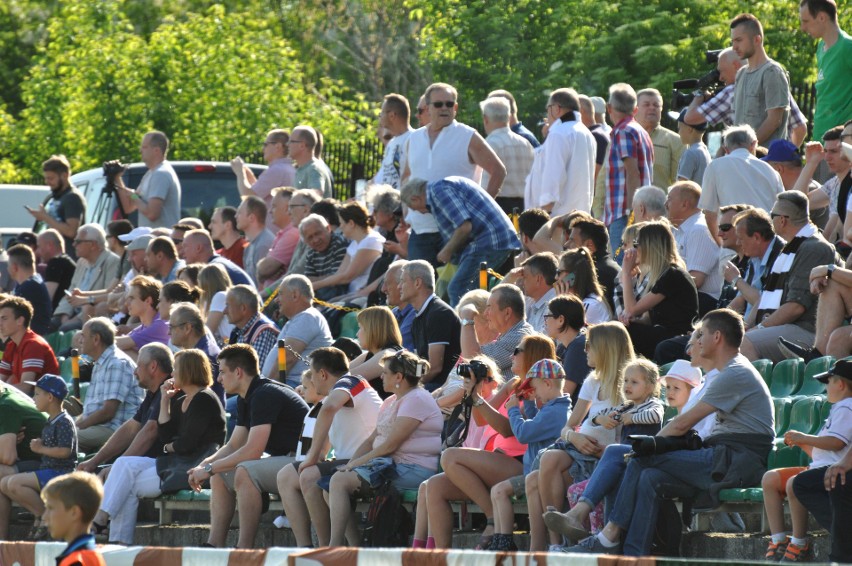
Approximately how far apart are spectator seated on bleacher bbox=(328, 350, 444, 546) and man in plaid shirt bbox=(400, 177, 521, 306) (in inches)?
104

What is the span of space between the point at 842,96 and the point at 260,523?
5.55 meters

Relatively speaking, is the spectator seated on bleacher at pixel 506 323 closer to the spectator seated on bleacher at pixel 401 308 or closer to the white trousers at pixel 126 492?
the spectator seated on bleacher at pixel 401 308

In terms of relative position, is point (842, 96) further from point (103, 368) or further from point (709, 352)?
point (103, 368)

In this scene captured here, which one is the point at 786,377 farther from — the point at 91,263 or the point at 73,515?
the point at 91,263

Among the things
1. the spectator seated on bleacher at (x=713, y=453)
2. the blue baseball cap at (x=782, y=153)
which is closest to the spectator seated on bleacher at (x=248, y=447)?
the spectator seated on bleacher at (x=713, y=453)

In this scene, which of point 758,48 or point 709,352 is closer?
point 709,352

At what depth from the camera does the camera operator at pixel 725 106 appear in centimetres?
1338

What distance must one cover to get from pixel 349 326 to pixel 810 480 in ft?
19.5

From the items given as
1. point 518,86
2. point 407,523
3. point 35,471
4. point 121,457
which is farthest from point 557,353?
Answer: point 518,86

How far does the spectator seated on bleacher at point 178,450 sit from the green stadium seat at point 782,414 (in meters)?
3.86

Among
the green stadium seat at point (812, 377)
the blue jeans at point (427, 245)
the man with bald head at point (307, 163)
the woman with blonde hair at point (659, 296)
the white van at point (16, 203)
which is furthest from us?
the white van at point (16, 203)

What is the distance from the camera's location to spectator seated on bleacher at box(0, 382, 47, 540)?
38.9ft

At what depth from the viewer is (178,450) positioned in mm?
11258

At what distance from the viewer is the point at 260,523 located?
1095 centimetres
